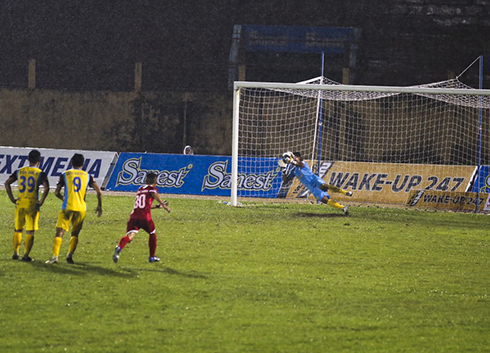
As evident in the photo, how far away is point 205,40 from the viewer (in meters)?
39.6

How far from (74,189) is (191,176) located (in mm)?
13971

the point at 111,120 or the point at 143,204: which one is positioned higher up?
the point at 143,204

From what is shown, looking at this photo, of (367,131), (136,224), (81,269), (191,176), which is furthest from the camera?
(367,131)

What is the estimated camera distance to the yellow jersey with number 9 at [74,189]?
11.0m

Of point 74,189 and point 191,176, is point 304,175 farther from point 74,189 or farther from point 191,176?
point 74,189

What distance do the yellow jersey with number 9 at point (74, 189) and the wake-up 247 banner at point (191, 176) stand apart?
538 inches

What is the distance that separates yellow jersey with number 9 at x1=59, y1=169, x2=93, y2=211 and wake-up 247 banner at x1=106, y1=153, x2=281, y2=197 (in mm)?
13662

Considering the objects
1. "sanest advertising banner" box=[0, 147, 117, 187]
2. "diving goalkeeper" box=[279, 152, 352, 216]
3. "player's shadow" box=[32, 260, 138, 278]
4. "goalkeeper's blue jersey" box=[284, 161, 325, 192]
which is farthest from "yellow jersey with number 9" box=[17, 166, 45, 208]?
"sanest advertising banner" box=[0, 147, 117, 187]

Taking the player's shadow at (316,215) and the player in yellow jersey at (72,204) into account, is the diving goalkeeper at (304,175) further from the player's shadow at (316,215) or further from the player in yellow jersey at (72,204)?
the player in yellow jersey at (72,204)

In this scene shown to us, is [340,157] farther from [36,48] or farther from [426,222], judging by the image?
[36,48]

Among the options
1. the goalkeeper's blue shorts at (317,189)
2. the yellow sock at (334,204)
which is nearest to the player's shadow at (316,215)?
the yellow sock at (334,204)

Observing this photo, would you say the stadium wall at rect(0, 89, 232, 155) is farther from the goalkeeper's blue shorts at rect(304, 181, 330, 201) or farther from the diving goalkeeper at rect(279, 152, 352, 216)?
the goalkeeper's blue shorts at rect(304, 181, 330, 201)

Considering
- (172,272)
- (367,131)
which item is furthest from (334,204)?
(367,131)

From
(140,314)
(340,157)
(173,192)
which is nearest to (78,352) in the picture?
(140,314)
